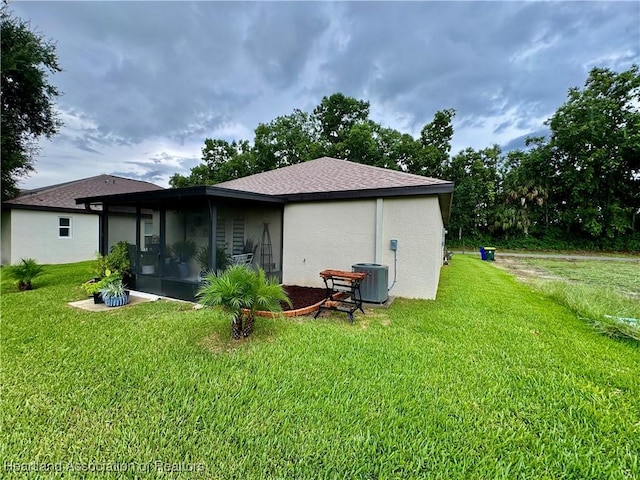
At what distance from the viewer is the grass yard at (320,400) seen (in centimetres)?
202

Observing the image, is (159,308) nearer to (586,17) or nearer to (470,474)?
(470,474)

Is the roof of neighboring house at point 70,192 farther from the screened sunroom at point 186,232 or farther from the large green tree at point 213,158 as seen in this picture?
the large green tree at point 213,158

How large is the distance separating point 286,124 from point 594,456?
27439 mm

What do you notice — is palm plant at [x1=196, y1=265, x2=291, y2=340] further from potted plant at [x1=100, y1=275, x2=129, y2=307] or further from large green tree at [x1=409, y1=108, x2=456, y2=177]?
large green tree at [x1=409, y1=108, x2=456, y2=177]

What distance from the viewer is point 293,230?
8227mm

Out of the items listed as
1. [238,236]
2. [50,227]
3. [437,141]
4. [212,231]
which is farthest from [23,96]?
[437,141]

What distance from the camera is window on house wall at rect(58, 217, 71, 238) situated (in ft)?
43.2

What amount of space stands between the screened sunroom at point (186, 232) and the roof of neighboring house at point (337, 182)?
978 millimetres

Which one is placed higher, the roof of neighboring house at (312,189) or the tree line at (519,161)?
the tree line at (519,161)

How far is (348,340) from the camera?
419cm

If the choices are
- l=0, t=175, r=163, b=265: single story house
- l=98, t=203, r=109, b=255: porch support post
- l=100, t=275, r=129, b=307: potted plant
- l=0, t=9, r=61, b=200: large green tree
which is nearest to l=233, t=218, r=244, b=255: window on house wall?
l=100, t=275, r=129, b=307: potted plant

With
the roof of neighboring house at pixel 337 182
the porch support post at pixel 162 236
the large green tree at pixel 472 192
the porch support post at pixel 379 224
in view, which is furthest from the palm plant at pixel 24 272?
the large green tree at pixel 472 192

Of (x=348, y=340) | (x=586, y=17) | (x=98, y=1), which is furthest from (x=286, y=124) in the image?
(x=348, y=340)

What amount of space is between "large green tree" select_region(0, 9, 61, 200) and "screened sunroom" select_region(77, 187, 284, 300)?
7.97 meters
